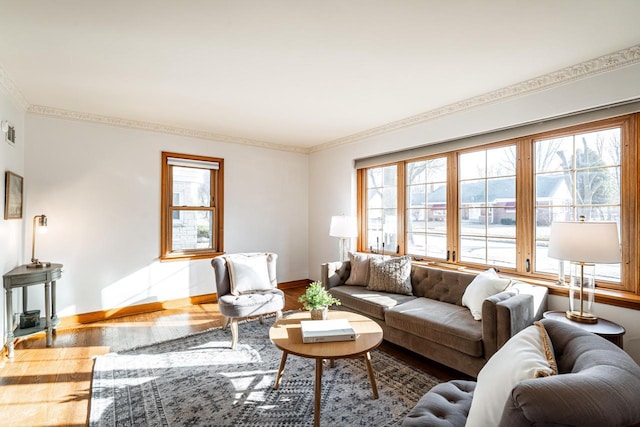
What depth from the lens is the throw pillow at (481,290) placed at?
2655 mm

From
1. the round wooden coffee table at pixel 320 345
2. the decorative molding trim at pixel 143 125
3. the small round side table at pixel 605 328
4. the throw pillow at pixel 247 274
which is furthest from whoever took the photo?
the decorative molding trim at pixel 143 125

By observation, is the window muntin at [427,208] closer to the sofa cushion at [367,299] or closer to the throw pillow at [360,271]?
the throw pillow at [360,271]

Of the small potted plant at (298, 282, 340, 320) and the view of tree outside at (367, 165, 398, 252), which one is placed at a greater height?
the view of tree outside at (367, 165, 398, 252)

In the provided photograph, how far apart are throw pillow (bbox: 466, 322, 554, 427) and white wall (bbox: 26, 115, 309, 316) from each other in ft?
13.8

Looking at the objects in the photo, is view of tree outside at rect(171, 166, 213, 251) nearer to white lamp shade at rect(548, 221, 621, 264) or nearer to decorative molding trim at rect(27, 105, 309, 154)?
decorative molding trim at rect(27, 105, 309, 154)

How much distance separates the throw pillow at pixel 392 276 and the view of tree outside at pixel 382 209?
0.82 metres

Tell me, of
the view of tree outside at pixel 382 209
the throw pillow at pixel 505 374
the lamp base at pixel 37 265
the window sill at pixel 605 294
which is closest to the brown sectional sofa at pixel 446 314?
the window sill at pixel 605 294

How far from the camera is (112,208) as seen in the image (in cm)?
402

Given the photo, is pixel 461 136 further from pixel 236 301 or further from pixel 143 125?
pixel 143 125

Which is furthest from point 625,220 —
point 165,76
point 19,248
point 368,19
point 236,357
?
point 19,248

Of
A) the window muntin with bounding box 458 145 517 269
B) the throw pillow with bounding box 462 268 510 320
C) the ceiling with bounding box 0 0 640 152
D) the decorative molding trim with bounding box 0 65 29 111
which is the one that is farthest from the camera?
the window muntin with bounding box 458 145 517 269

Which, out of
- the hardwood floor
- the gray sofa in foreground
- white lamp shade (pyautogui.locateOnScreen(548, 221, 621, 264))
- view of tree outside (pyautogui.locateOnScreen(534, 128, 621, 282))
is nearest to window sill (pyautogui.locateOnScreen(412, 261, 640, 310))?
view of tree outside (pyautogui.locateOnScreen(534, 128, 621, 282))

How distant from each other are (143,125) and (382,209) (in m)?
3.50

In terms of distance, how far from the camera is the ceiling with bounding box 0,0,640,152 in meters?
1.87
